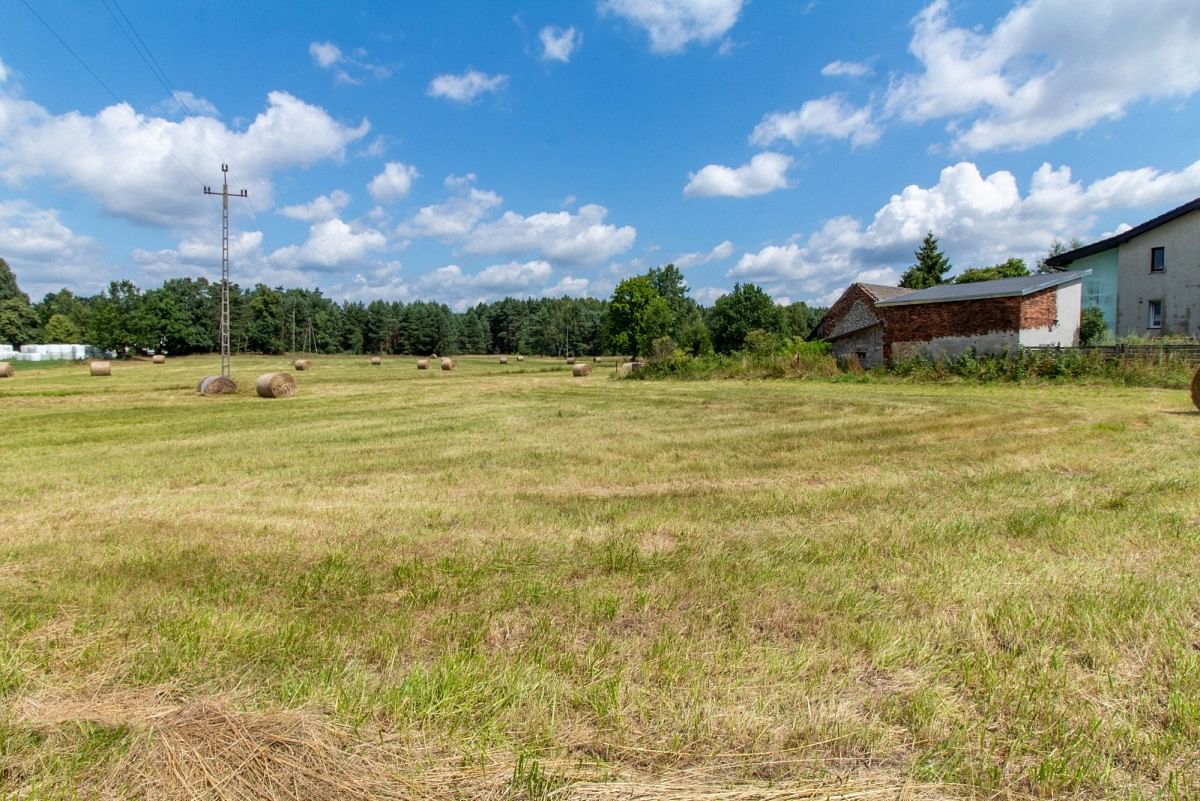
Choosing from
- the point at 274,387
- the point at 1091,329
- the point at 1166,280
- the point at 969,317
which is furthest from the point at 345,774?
the point at 1166,280

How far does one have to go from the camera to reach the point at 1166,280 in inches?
1144

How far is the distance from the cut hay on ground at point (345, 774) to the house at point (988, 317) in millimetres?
26176

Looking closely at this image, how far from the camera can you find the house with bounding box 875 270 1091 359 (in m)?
23.4

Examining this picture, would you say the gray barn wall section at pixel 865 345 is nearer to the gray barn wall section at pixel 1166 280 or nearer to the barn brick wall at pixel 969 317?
the barn brick wall at pixel 969 317

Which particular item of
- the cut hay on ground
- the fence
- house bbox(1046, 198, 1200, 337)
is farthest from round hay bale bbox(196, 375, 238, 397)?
house bbox(1046, 198, 1200, 337)

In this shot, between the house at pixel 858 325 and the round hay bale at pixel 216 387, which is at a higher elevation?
the house at pixel 858 325

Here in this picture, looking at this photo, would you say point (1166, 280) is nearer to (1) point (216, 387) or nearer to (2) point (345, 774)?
(2) point (345, 774)

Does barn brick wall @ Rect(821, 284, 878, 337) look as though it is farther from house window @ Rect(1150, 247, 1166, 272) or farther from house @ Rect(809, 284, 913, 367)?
house window @ Rect(1150, 247, 1166, 272)

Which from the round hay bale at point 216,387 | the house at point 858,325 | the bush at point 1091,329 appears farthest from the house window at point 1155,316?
the round hay bale at point 216,387

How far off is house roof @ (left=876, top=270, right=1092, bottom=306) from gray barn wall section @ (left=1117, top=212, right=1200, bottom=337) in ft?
23.2

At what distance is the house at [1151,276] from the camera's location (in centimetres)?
2817

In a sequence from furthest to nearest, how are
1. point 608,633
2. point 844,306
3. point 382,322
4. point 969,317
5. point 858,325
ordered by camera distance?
point 382,322 → point 844,306 → point 858,325 → point 969,317 → point 608,633

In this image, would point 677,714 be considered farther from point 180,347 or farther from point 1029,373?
point 180,347

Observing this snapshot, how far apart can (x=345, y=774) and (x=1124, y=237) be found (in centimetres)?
4063
